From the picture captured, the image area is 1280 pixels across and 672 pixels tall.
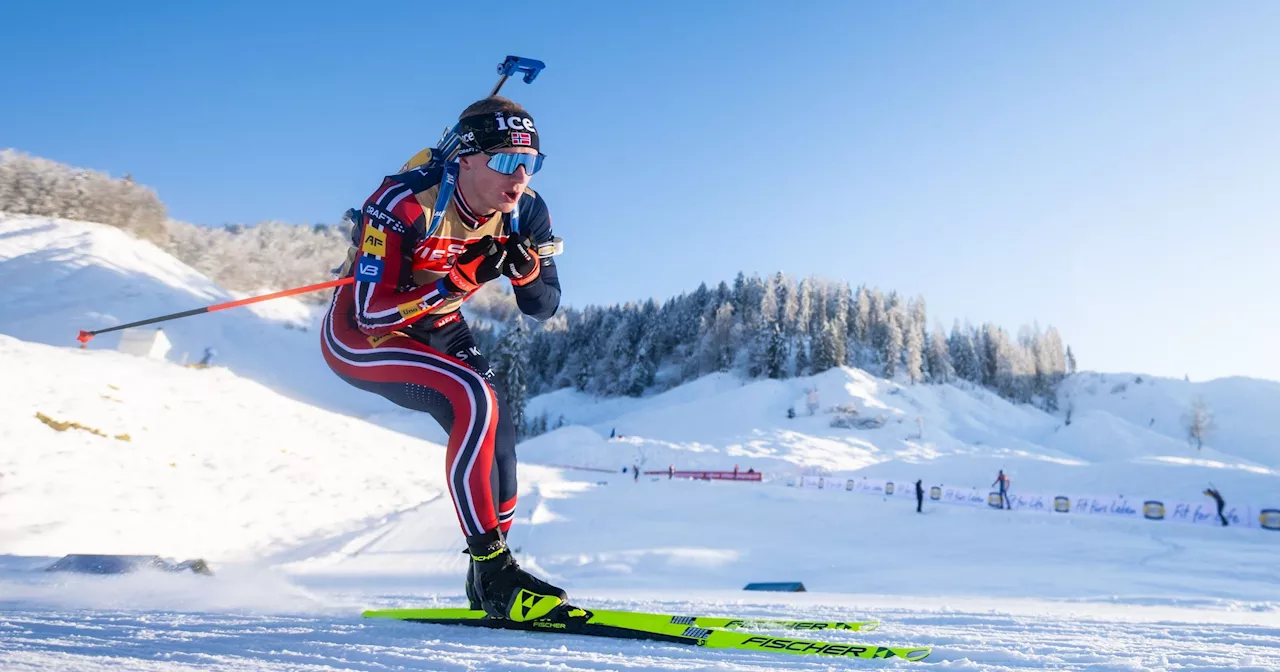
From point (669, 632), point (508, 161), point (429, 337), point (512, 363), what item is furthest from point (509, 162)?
point (512, 363)

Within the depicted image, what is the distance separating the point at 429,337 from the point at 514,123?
125 cm

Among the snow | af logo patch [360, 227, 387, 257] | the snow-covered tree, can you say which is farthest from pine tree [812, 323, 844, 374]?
af logo patch [360, 227, 387, 257]

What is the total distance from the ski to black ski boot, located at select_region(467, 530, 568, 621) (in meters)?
0.07

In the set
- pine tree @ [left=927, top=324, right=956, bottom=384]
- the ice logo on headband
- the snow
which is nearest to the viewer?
the snow

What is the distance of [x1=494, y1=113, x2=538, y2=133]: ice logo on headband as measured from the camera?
3.49 metres

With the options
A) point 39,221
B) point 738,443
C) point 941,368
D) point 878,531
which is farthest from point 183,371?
point 941,368

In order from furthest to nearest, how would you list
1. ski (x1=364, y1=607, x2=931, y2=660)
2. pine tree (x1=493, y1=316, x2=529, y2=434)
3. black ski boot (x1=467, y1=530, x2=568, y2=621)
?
1. pine tree (x1=493, y1=316, x2=529, y2=434)
2. black ski boot (x1=467, y1=530, x2=568, y2=621)
3. ski (x1=364, y1=607, x2=931, y2=660)

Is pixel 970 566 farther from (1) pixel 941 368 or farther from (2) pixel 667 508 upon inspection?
(1) pixel 941 368

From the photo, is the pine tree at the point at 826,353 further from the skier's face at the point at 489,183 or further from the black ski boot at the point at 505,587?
the black ski boot at the point at 505,587

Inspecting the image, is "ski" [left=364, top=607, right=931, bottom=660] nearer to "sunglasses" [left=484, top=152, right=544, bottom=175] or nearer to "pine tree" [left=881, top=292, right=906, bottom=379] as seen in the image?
"sunglasses" [left=484, top=152, right=544, bottom=175]

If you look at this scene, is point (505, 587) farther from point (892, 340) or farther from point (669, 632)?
point (892, 340)

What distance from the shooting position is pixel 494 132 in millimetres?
3469

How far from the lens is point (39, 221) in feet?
183

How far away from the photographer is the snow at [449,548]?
8.99ft
